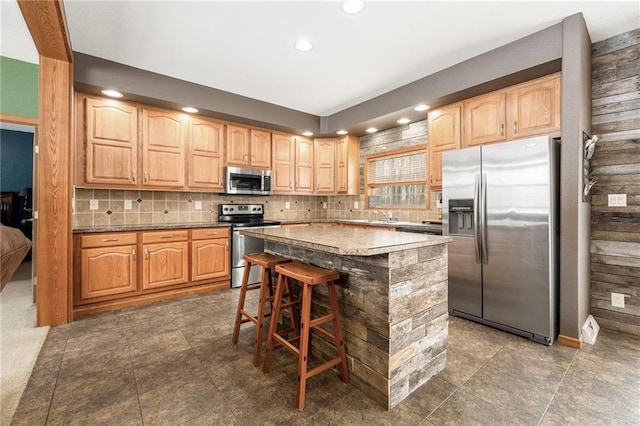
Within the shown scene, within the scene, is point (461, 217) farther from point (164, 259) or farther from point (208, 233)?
point (164, 259)

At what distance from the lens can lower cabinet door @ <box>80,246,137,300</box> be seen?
3119 mm

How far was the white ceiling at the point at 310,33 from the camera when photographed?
2.30 metres

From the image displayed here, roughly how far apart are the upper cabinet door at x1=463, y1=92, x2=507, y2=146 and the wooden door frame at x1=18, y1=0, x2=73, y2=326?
396cm

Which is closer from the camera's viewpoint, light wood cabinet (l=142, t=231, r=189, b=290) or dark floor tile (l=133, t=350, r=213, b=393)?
dark floor tile (l=133, t=350, r=213, b=393)

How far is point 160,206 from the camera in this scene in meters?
4.09

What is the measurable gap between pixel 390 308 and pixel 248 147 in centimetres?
354

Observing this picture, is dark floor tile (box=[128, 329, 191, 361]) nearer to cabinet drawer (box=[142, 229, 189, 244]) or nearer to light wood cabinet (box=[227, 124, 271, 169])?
cabinet drawer (box=[142, 229, 189, 244])

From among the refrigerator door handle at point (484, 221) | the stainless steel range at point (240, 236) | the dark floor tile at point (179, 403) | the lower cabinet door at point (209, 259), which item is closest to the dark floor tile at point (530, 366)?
the refrigerator door handle at point (484, 221)

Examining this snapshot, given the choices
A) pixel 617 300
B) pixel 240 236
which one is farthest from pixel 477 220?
pixel 240 236

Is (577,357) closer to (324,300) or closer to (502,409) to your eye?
(502,409)

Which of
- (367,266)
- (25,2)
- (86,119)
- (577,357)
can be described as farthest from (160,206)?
(577,357)

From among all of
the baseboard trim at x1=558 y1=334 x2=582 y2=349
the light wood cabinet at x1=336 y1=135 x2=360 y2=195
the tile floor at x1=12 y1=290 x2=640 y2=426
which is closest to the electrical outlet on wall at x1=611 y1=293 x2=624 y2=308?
the tile floor at x1=12 y1=290 x2=640 y2=426

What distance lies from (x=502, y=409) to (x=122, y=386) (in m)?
2.30

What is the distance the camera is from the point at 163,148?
3.78m
